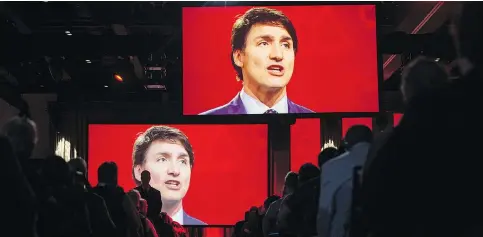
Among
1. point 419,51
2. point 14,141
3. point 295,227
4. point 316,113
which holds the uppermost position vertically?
point 419,51

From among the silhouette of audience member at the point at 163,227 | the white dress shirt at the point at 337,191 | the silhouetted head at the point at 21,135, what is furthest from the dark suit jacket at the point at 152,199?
the silhouetted head at the point at 21,135

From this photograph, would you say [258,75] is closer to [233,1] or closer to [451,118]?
[233,1]

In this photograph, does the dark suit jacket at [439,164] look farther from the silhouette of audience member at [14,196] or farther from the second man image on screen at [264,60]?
the second man image on screen at [264,60]

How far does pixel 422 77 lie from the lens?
109 inches

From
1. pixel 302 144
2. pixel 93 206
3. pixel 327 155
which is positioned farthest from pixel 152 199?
pixel 302 144

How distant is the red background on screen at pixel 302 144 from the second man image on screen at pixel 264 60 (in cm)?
328

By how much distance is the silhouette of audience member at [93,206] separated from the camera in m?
3.80

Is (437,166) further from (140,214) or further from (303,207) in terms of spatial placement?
(140,214)

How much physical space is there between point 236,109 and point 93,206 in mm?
3061

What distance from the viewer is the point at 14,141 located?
3236 mm

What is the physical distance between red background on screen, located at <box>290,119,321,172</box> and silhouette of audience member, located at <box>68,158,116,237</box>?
598 centimetres

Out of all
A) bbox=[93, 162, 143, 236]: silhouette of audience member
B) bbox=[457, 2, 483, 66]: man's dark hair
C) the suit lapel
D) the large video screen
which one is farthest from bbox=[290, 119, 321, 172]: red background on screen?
bbox=[457, 2, 483, 66]: man's dark hair

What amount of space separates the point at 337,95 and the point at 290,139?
122 inches

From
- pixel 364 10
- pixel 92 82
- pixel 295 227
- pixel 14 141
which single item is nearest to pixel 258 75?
pixel 364 10
